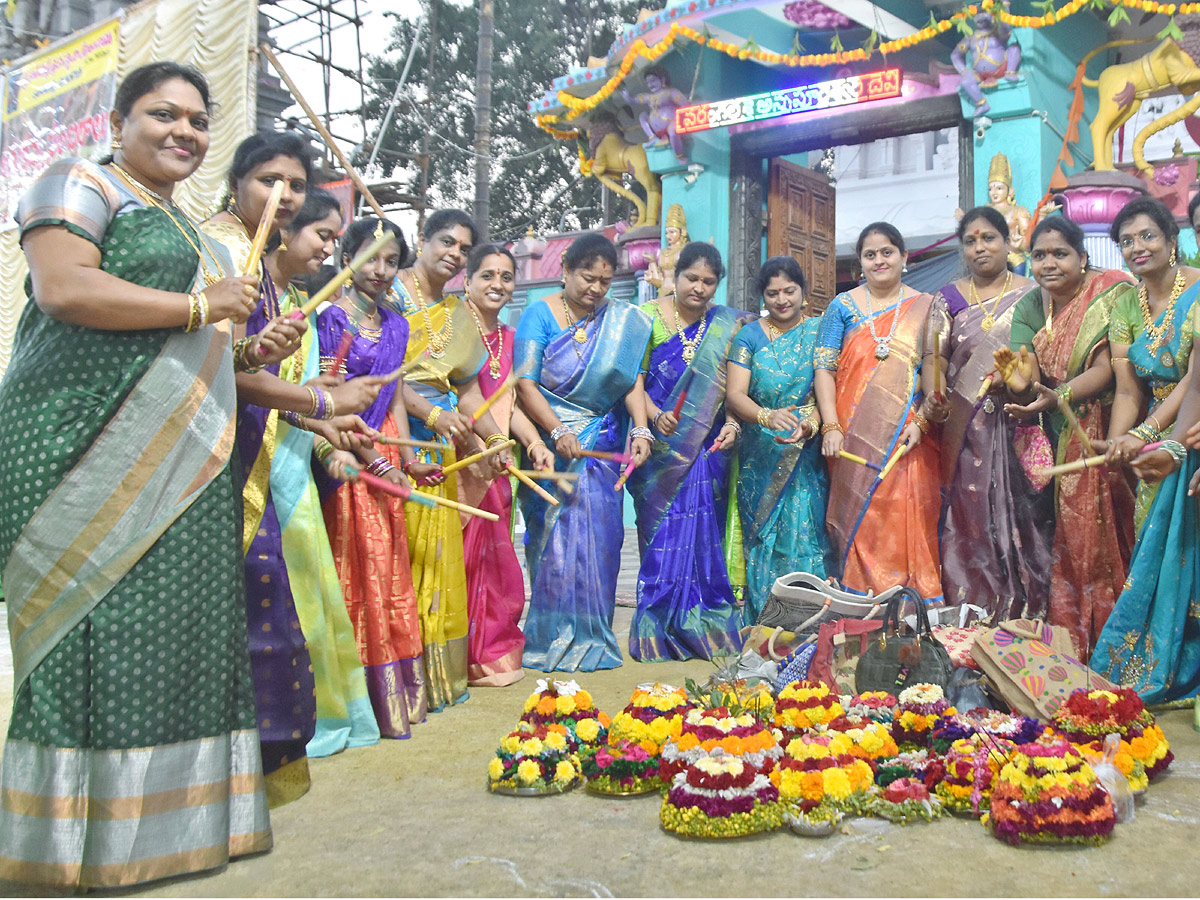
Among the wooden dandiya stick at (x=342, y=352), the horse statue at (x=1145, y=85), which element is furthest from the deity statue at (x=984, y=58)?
the wooden dandiya stick at (x=342, y=352)

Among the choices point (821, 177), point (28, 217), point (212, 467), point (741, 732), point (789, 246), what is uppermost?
point (821, 177)

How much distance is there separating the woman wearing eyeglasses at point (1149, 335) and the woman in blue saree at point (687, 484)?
1.70m

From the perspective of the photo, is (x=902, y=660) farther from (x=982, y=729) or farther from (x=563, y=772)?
(x=563, y=772)

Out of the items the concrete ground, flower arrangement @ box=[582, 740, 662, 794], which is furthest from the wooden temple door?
→ the concrete ground

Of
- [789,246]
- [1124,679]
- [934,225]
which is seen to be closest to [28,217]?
[1124,679]

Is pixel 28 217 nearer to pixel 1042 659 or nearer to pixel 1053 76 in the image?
pixel 1042 659

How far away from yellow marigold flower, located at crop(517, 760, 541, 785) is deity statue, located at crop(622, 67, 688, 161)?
823 cm

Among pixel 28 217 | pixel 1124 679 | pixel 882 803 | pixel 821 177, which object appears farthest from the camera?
pixel 821 177

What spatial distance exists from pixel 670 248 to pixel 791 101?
181cm

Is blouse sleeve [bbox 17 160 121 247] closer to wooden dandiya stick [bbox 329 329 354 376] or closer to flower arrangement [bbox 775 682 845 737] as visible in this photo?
wooden dandiya stick [bbox 329 329 354 376]

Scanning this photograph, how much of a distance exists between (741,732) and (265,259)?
6.44ft

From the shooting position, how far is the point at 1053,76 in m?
8.45

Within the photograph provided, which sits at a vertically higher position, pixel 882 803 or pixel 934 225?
pixel 934 225

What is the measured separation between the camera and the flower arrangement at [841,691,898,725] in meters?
3.11
